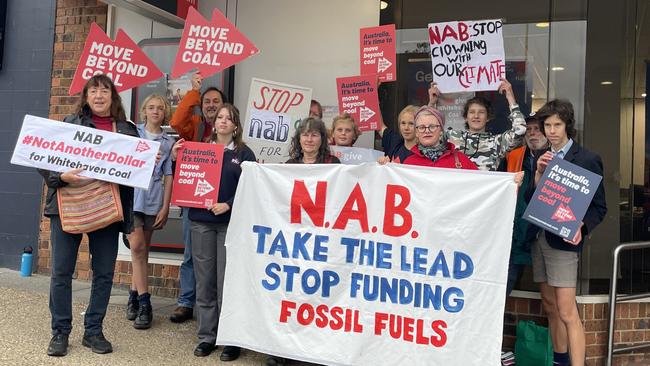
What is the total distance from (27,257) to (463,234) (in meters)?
5.61

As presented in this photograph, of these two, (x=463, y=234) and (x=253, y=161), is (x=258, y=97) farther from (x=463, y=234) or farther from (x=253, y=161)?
(x=463, y=234)

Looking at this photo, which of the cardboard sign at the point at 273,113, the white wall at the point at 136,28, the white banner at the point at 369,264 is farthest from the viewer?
the white wall at the point at 136,28

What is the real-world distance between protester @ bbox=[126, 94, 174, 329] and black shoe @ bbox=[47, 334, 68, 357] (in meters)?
0.84

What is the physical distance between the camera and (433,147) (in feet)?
13.7

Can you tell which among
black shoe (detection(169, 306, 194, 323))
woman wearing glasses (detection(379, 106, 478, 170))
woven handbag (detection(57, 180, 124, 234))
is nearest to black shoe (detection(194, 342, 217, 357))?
black shoe (detection(169, 306, 194, 323))

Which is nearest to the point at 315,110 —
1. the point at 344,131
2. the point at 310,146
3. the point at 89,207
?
the point at 344,131

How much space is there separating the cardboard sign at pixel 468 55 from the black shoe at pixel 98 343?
138 inches

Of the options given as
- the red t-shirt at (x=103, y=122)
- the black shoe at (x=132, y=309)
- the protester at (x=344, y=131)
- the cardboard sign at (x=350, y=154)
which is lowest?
the black shoe at (x=132, y=309)

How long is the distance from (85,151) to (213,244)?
118cm

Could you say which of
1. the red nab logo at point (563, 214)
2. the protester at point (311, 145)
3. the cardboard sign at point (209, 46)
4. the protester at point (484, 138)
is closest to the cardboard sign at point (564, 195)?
the red nab logo at point (563, 214)

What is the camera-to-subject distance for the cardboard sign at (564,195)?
12.3 ft

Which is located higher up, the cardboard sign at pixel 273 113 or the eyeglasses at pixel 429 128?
the cardboard sign at pixel 273 113

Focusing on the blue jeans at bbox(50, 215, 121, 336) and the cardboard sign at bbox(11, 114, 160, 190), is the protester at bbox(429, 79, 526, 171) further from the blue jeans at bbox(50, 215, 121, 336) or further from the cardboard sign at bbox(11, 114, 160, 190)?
the blue jeans at bbox(50, 215, 121, 336)

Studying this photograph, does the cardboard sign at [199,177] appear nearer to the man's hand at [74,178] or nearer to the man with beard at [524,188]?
the man's hand at [74,178]
